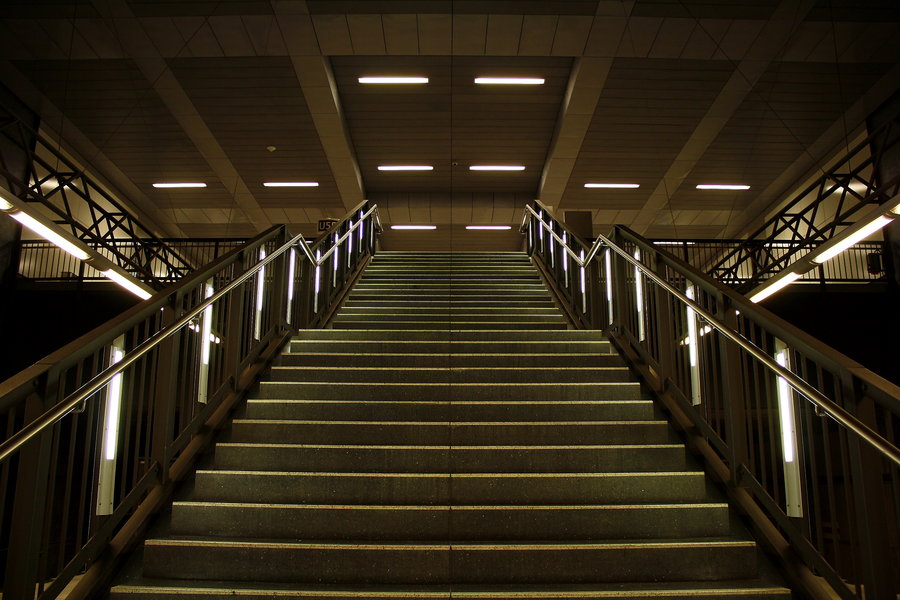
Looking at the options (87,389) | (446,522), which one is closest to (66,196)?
(87,389)

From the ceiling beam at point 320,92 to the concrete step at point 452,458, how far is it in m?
6.09

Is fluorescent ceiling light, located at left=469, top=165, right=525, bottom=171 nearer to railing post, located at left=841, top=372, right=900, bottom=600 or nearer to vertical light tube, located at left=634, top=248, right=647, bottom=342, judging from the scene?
vertical light tube, located at left=634, top=248, right=647, bottom=342

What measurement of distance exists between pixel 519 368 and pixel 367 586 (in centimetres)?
213

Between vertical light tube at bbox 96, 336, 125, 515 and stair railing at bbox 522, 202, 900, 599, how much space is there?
284 centimetres

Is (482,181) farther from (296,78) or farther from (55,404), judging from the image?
(55,404)

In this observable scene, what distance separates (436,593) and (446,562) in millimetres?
170

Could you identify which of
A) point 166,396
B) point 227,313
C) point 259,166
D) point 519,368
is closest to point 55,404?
point 166,396

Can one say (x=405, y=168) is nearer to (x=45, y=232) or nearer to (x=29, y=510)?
(x=45, y=232)

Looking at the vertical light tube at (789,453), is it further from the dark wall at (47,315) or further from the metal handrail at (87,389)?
the dark wall at (47,315)

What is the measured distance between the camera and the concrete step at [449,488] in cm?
301

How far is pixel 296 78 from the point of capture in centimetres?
909

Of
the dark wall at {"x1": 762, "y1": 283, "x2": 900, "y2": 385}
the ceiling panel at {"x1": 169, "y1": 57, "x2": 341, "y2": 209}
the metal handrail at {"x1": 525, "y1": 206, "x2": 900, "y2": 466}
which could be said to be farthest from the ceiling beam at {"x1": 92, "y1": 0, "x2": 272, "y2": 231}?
the dark wall at {"x1": 762, "y1": 283, "x2": 900, "y2": 385}

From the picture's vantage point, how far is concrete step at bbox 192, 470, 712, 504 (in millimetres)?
3010

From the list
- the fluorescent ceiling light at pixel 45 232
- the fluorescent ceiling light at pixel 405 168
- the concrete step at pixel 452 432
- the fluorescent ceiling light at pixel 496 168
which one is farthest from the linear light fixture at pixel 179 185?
the concrete step at pixel 452 432
